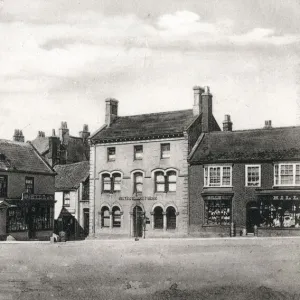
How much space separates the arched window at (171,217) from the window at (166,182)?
1388 mm

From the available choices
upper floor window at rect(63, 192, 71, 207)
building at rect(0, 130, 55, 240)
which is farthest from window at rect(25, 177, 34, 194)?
upper floor window at rect(63, 192, 71, 207)

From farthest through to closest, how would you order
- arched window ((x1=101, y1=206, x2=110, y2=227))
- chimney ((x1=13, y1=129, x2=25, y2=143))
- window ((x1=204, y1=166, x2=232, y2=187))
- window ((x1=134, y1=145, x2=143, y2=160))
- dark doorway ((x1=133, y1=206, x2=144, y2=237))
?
chimney ((x1=13, y1=129, x2=25, y2=143)) → arched window ((x1=101, y1=206, x2=110, y2=227)) → window ((x1=134, y1=145, x2=143, y2=160)) → dark doorway ((x1=133, y1=206, x2=144, y2=237)) → window ((x1=204, y1=166, x2=232, y2=187))

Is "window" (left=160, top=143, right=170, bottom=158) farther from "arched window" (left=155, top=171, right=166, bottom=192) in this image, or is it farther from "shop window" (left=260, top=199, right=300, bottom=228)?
"shop window" (left=260, top=199, right=300, bottom=228)

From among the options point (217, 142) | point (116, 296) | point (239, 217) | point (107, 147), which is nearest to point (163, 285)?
point (116, 296)

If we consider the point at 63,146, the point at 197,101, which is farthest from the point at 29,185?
the point at 63,146

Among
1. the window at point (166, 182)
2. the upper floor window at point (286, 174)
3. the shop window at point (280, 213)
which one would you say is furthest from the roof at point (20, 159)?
the upper floor window at point (286, 174)

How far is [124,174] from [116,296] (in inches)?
1041

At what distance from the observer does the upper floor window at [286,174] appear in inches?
1341

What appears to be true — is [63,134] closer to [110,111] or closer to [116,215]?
[110,111]

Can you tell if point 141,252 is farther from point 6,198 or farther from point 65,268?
point 6,198

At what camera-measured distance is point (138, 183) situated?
43.1m

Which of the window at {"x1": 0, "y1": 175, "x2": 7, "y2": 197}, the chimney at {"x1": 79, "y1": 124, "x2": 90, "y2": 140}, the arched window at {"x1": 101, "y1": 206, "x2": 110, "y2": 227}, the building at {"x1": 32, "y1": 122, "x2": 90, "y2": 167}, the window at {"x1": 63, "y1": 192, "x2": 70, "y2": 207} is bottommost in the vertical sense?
the arched window at {"x1": 101, "y1": 206, "x2": 110, "y2": 227}

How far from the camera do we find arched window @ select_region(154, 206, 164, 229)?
138 feet

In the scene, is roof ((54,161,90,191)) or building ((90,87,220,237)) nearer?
building ((90,87,220,237))
